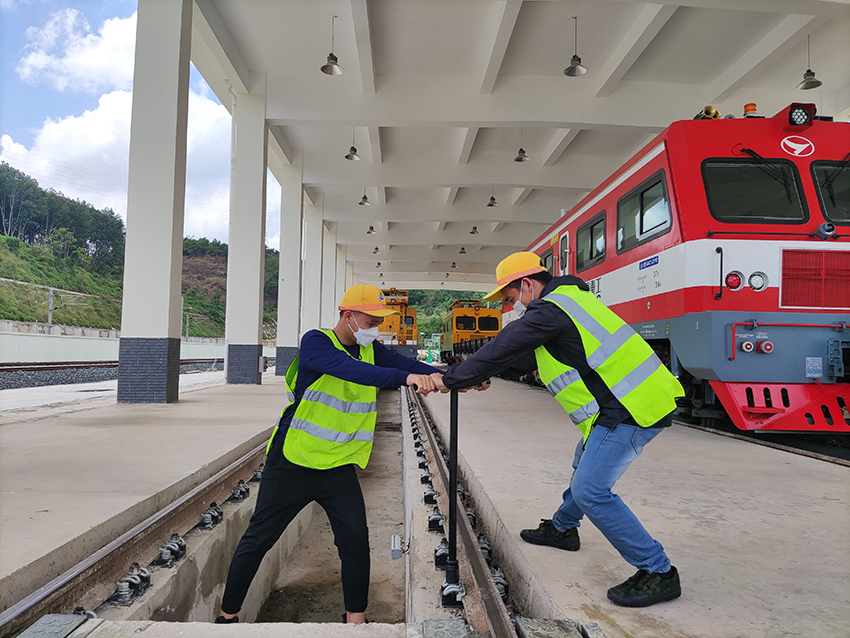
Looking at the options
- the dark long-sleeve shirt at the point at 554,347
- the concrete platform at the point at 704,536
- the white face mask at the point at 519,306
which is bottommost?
the concrete platform at the point at 704,536

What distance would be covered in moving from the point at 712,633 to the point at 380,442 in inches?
359

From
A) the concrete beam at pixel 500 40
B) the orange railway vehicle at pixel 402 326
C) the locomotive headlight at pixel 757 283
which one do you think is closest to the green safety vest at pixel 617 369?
the locomotive headlight at pixel 757 283

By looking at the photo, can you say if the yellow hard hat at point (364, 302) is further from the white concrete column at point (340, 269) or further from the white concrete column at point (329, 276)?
the white concrete column at point (340, 269)

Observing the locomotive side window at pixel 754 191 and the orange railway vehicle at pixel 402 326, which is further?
the orange railway vehicle at pixel 402 326

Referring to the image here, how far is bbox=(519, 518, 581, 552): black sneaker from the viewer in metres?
3.14

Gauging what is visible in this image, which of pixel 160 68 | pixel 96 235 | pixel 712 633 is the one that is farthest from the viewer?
pixel 96 235

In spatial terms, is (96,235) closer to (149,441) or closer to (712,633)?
(149,441)

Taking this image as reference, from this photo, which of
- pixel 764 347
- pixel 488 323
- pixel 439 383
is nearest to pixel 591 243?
pixel 764 347

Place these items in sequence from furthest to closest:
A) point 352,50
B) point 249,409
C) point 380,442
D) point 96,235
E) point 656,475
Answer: point 96,235, point 352,50, point 380,442, point 249,409, point 656,475

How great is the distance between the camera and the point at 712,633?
88.6 inches

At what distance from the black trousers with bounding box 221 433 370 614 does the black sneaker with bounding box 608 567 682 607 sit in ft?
4.59

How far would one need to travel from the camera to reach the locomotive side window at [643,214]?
269 inches

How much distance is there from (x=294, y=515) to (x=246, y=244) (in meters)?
12.3

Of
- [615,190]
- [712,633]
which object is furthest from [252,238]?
[712,633]
